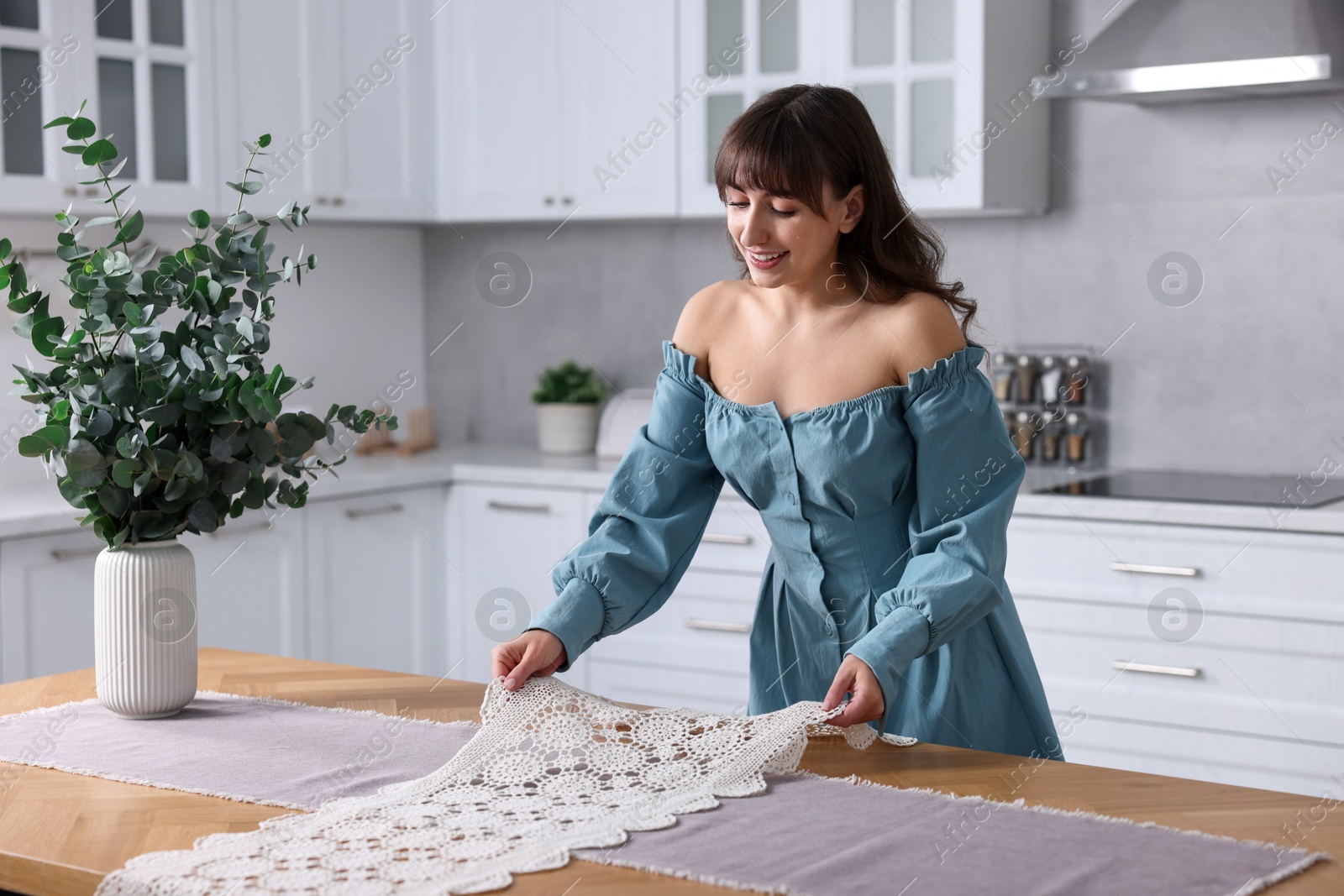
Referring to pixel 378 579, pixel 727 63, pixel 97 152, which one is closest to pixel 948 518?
pixel 97 152

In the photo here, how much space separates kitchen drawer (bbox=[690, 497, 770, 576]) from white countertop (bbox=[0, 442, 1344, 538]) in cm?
30

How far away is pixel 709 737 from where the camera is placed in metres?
1.27

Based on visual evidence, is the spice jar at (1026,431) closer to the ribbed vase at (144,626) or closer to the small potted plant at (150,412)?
→ the small potted plant at (150,412)

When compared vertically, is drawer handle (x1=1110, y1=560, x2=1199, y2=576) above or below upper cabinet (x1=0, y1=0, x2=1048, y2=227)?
below

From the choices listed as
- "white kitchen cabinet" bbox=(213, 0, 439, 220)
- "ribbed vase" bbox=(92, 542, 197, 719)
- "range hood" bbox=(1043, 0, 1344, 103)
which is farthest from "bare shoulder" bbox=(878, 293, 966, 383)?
"white kitchen cabinet" bbox=(213, 0, 439, 220)

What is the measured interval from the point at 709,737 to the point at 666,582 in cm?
27

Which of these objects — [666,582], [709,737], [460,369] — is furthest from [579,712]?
[460,369]

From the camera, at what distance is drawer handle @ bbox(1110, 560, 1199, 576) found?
258 centimetres

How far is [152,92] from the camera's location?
10.1 feet

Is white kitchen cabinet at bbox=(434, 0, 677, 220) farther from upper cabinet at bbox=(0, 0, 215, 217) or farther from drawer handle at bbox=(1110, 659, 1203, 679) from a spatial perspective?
drawer handle at bbox=(1110, 659, 1203, 679)

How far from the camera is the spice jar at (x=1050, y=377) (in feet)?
10.5

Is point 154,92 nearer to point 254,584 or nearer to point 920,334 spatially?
point 254,584

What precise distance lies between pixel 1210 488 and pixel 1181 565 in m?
0.29

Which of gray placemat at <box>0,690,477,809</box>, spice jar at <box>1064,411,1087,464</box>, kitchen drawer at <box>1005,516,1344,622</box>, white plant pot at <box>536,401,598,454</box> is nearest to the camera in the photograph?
gray placemat at <box>0,690,477,809</box>
